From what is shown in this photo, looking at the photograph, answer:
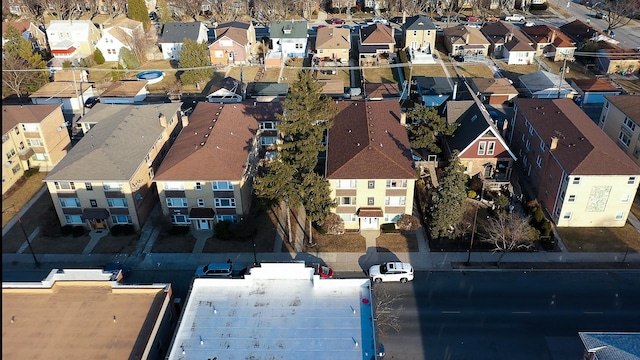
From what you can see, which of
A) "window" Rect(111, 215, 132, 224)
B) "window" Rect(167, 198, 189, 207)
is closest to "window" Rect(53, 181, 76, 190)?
"window" Rect(111, 215, 132, 224)

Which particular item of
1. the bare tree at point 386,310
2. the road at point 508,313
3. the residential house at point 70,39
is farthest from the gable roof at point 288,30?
the bare tree at point 386,310

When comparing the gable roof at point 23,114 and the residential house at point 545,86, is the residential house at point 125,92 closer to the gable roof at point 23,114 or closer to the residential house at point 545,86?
the gable roof at point 23,114

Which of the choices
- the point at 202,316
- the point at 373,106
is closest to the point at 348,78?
the point at 373,106

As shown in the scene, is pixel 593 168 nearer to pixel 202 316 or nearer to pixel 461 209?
pixel 461 209

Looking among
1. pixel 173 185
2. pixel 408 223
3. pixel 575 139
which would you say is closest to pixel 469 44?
pixel 575 139

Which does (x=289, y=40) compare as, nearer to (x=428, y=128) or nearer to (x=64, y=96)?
(x=64, y=96)
